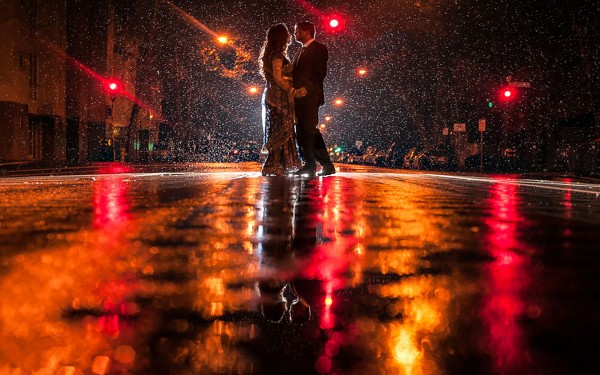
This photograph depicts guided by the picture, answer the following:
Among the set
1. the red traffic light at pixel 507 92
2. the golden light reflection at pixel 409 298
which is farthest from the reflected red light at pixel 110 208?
the red traffic light at pixel 507 92

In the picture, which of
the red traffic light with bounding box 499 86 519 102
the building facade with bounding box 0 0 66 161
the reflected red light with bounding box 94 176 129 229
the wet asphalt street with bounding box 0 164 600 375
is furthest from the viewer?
the building facade with bounding box 0 0 66 161

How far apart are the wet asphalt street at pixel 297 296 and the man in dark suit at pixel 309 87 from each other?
242 inches

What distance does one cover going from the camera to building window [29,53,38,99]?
36.3 m

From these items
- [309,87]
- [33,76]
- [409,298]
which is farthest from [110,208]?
[33,76]

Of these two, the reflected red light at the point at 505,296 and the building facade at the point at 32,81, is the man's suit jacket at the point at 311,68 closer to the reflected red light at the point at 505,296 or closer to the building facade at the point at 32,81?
the reflected red light at the point at 505,296

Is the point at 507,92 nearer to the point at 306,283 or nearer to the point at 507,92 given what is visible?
the point at 507,92

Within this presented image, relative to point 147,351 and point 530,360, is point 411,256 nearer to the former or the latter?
point 530,360

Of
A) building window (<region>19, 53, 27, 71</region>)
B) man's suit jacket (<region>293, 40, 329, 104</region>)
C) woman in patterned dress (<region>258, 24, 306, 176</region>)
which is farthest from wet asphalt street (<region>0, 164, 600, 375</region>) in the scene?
building window (<region>19, 53, 27, 71</region>)

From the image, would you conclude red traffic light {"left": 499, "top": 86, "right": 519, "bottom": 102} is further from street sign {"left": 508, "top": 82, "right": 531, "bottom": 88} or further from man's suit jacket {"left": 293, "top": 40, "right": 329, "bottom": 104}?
man's suit jacket {"left": 293, "top": 40, "right": 329, "bottom": 104}

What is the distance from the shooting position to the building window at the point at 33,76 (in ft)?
119

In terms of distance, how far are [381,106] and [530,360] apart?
65.9m

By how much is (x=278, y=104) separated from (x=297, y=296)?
9445 millimetres

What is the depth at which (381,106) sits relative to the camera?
219ft

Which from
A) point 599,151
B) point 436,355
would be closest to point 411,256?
point 436,355
